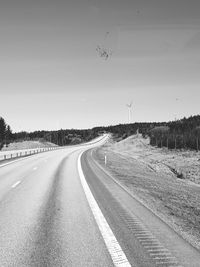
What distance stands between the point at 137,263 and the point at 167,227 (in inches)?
117

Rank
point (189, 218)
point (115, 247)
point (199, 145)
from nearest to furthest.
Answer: point (115, 247), point (189, 218), point (199, 145)

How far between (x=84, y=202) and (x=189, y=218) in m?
3.63

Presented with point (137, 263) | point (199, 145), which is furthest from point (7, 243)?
point (199, 145)

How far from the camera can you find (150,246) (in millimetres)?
7266

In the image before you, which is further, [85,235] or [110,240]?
[85,235]

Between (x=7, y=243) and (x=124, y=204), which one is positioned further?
(x=124, y=204)

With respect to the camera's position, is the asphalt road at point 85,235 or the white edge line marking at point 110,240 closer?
the white edge line marking at point 110,240

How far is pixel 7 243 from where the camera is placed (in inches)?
294

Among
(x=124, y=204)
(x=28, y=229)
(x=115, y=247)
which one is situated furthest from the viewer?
(x=124, y=204)

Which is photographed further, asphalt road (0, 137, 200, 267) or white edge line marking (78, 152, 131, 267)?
asphalt road (0, 137, 200, 267)

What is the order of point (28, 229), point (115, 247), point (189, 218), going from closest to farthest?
point (115, 247) → point (28, 229) → point (189, 218)

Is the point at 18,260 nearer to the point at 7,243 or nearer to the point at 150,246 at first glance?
Answer: the point at 7,243

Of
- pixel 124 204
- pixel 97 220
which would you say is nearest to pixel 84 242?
pixel 97 220

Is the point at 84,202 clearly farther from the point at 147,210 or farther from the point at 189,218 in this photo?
the point at 189,218
